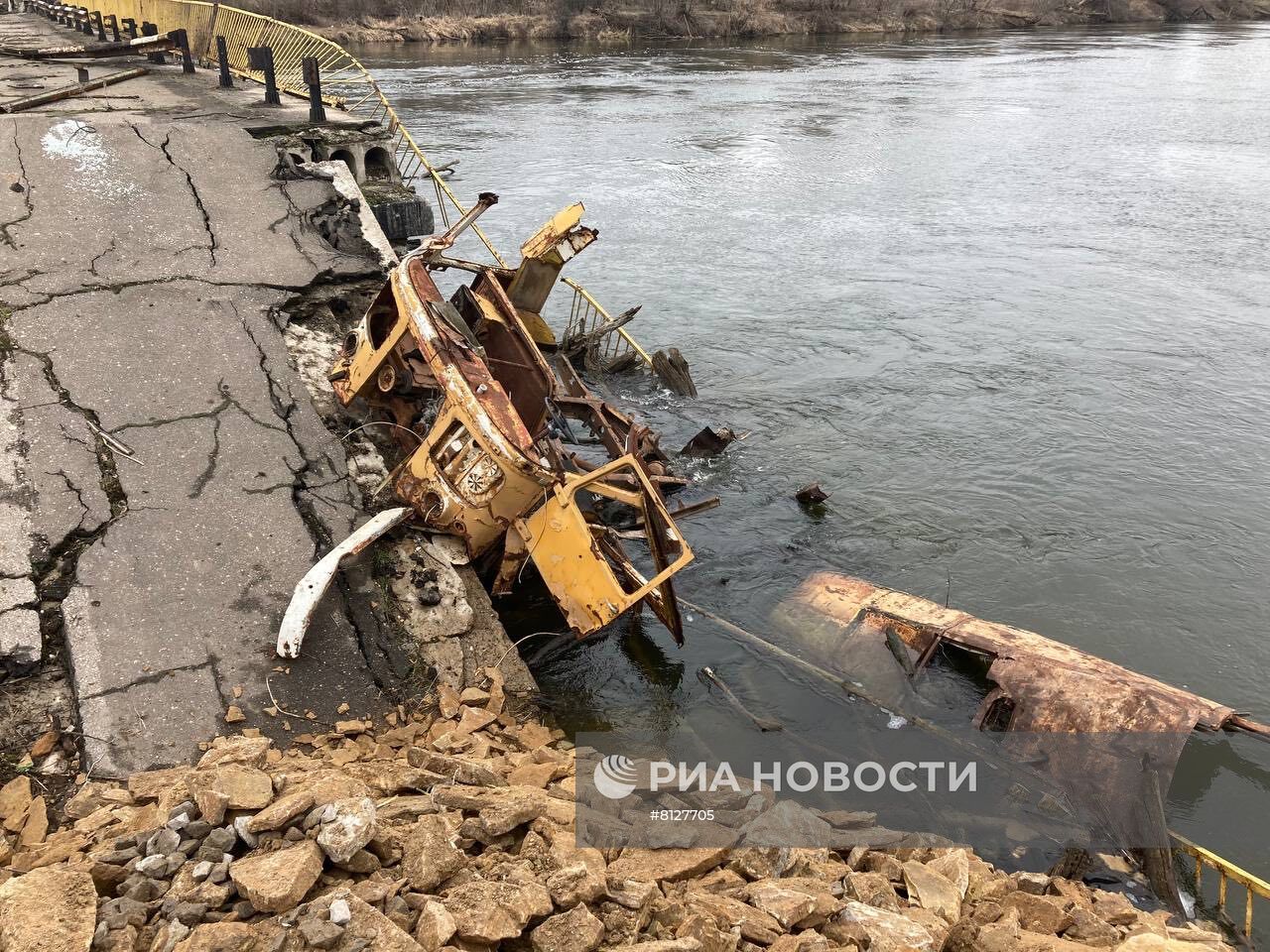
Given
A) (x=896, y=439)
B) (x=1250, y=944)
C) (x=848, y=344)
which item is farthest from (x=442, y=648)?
(x=848, y=344)

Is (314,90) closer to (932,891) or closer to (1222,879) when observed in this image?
(932,891)

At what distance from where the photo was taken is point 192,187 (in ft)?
33.5

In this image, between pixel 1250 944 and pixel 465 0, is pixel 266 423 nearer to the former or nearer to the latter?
pixel 1250 944

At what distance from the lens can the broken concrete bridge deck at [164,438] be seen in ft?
18.0

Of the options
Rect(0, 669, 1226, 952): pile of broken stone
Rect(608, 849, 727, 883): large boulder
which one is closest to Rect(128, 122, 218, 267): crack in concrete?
Rect(0, 669, 1226, 952): pile of broken stone

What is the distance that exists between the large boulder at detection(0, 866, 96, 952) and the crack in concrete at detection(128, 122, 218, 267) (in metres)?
6.63

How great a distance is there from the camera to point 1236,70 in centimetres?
3728

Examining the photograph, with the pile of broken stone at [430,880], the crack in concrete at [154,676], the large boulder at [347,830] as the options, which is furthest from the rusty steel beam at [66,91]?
the large boulder at [347,830]

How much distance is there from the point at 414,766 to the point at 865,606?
4.08 m

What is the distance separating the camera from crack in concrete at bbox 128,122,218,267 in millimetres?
9274

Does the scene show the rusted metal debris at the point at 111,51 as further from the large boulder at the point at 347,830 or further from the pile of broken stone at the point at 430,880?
the large boulder at the point at 347,830

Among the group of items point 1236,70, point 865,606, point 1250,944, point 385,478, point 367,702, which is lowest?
point 1250,944

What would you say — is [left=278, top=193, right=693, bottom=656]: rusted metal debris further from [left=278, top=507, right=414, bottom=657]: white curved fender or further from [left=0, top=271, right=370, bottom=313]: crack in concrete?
[left=0, top=271, right=370, bottom=313]: crack in concrete

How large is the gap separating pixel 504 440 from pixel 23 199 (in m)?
6.69
